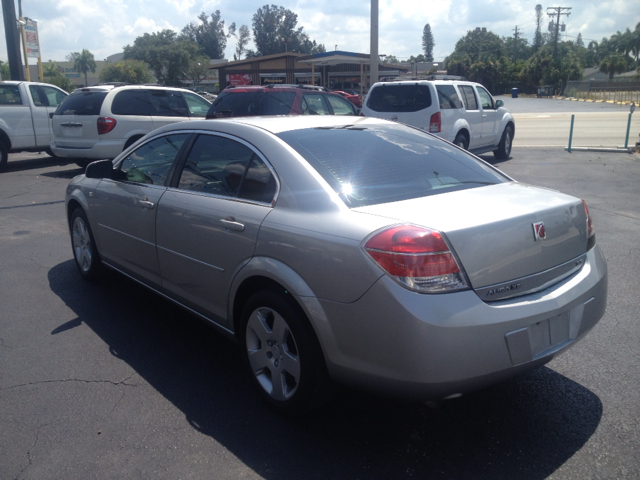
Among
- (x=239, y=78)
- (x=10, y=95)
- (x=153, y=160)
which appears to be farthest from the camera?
(x=239, y=78)

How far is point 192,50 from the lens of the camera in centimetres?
8781

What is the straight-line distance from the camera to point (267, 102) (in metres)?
10.6

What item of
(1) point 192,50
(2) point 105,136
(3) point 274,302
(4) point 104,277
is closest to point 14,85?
(2) point 105,136

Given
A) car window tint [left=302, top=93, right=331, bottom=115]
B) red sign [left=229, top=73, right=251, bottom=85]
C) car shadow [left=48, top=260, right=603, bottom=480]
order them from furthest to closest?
red sign [left=229, top=73, right=251, bottom=85], car window tint [left=302, top=93, right=331, bottom=115], car shadow [left=48, top=260, right=603, bottom=480]

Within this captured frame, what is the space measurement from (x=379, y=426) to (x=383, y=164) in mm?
1550

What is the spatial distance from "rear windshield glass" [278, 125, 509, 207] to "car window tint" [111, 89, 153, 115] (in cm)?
900

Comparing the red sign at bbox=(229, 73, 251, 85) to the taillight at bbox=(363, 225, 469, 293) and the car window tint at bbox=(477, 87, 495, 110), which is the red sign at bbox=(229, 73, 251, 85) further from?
the taillight at bbox=(363, 225, 469, 293)

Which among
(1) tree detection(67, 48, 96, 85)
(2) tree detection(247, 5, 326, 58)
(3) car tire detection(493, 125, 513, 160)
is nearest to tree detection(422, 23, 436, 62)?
(2) tree detection(247, 5, 326, 58)

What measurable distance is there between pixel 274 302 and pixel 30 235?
5.62 meters

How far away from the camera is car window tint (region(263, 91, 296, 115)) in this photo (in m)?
10.6

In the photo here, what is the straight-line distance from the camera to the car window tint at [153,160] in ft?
14.1

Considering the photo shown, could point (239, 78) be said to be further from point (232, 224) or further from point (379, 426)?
point (379, 426)

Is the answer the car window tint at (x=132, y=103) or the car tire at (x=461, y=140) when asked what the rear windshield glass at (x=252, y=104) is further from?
the car tire at (x=461, y=140)

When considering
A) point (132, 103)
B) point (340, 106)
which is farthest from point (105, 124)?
point (340, 106)
